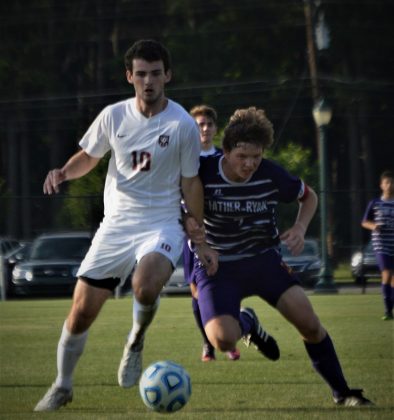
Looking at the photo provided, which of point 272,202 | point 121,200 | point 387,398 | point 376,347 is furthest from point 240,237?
point 376,347

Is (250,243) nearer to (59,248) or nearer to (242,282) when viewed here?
(242,282)

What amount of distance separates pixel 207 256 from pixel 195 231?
0.57 feet

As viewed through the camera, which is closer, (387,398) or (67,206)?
(387,398)

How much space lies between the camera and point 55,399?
7.33 meters

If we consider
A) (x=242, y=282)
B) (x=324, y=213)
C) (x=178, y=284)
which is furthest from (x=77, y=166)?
(x=324, y=213)

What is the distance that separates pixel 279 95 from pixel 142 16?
7836 mm

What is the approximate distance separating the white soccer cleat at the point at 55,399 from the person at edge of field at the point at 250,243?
964mm

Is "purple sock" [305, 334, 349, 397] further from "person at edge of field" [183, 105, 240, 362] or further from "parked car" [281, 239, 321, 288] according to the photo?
"parked car" [281, 239, 321, 288]

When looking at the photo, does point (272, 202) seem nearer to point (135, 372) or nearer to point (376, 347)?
point (135, 372)

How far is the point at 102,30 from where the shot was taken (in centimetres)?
4738

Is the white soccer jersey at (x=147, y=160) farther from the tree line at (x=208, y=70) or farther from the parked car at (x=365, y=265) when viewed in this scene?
the tree line at (x=208, y=70)

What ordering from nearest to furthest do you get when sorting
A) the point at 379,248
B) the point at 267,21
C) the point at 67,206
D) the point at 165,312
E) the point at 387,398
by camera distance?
1. the point at 387,398
2. the point at 379,248
3. the point at 165,312
4. the point at 67,206
5. the point at 267,21

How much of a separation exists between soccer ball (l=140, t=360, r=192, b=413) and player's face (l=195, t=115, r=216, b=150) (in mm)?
3352

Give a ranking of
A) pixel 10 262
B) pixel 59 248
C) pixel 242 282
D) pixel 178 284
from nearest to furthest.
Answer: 1. pixel 242 282
2. pixel 178 284
3. pixel 59 248
4. pixel 10 262
